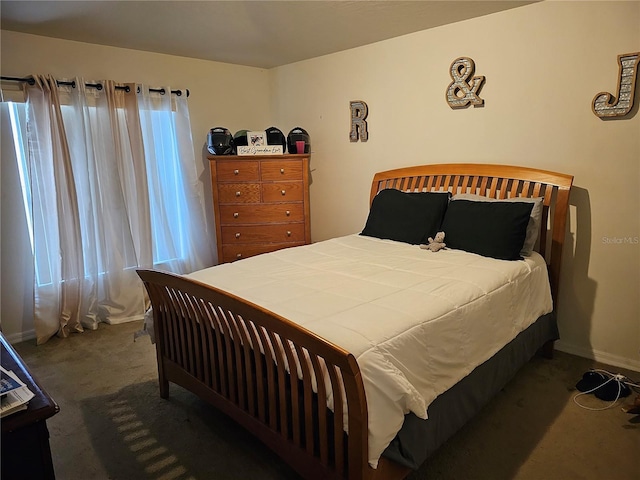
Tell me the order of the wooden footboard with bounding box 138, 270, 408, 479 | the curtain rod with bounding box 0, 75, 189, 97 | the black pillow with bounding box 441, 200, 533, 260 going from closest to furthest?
the wooden footboard with bounding box 138, 270, 408, 479, the black pillow with bounding box 441, 200, 533, 260, the curtain rod with bounding box 0, 75, 189, 97

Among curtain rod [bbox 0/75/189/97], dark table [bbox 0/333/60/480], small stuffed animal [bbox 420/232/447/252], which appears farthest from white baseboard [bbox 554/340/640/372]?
curtain rod [bbox 0/75/189/97]

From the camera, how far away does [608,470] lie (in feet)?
5.94

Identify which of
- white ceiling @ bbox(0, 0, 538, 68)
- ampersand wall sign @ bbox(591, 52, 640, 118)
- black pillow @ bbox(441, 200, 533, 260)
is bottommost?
black pillow @ bbox(441, 200, 533, 260)

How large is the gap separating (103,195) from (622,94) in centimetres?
360

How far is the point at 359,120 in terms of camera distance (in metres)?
3.76

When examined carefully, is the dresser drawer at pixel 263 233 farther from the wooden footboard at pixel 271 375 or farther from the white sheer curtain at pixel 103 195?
the wooden footboard at pixel 271 375

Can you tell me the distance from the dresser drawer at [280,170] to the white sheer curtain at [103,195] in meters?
0.70

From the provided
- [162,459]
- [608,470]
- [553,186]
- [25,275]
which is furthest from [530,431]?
[25,275]

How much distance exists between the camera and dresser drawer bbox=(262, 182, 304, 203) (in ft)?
12.7

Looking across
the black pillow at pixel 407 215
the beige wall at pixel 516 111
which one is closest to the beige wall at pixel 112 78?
the beige wall at pixel 516 111

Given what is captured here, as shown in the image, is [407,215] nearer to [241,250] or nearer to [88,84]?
[241,250]

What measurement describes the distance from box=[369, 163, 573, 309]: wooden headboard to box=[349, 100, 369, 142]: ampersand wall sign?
0.59 m

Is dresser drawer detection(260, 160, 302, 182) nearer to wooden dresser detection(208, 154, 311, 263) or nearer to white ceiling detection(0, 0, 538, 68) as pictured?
wooden dresser detection(208, 154, 311, 263)

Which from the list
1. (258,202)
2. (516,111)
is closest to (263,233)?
(258,202)
